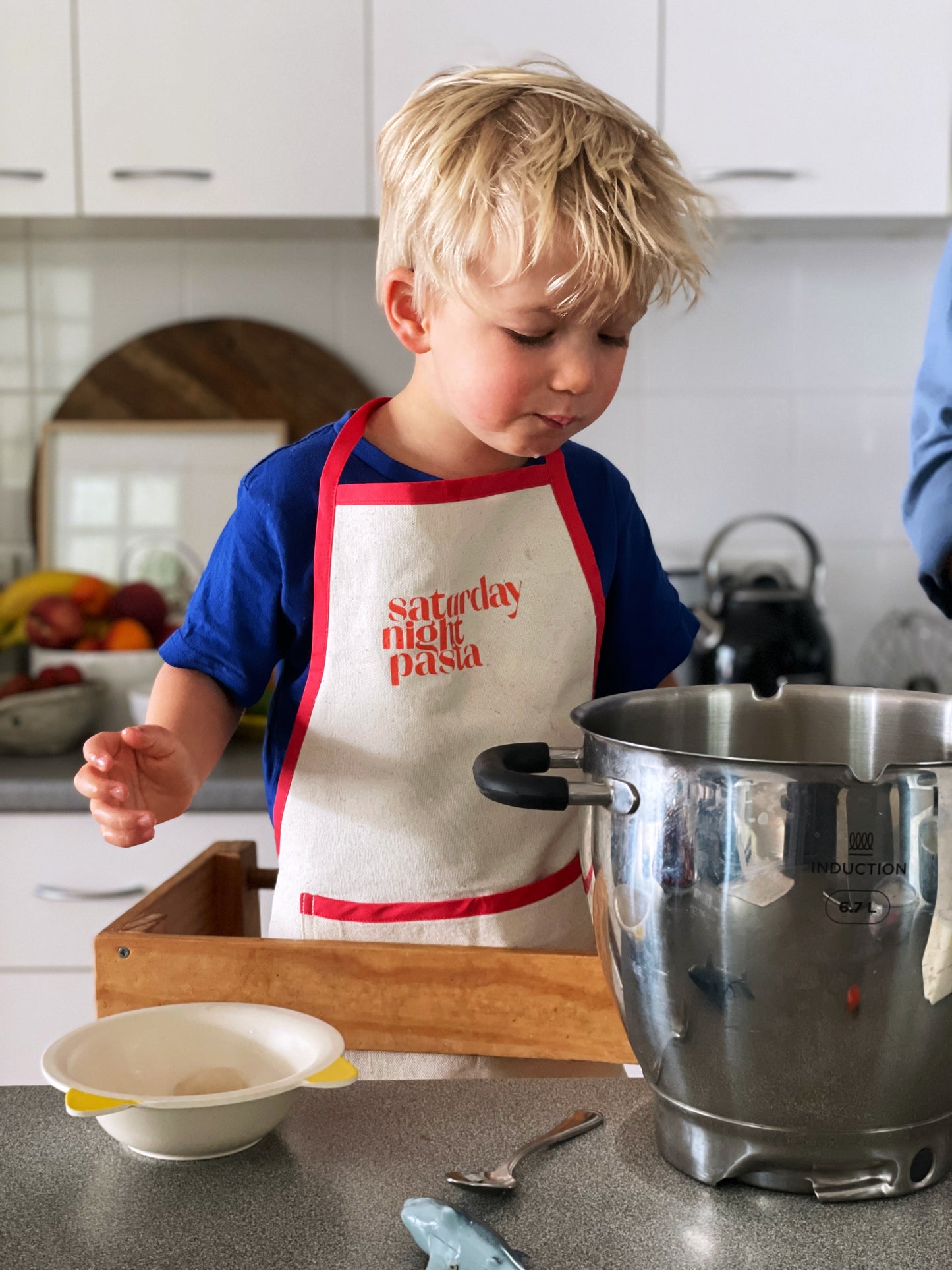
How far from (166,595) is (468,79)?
128cm

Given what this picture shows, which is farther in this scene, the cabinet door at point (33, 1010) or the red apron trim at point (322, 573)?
the cabinet door at point (33, 1010)

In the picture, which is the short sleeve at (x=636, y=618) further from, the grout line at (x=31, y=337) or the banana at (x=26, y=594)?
the grout line at (x=31, y=337)

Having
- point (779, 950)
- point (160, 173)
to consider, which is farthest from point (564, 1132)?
point (160, 173)

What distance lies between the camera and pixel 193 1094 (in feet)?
1.84

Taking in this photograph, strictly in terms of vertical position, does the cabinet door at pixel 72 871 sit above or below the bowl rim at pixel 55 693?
below

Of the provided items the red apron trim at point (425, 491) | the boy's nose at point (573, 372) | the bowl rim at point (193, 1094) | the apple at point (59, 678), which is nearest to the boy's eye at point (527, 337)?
the boy's nose at point (573, 372)

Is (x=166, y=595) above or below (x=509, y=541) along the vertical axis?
below

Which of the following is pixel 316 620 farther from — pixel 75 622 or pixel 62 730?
pixel 75 622

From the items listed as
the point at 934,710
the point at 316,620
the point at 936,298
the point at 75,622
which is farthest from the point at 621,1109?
the point at 75,622

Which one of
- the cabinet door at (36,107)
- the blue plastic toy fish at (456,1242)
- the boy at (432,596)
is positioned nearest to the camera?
the blue plastic toy fish at (456,1242)

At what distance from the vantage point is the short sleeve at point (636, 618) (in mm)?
888

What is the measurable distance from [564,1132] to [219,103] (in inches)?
58.2

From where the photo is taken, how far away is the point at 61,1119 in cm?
56

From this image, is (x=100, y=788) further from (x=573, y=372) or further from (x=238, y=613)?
(x=573, y=372)
